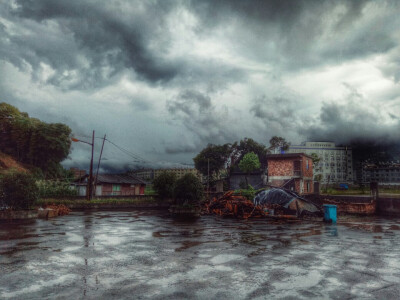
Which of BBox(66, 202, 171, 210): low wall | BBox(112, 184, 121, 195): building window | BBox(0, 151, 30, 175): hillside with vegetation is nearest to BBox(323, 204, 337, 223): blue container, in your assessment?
BBox(66, 202, 171, 210): low wall

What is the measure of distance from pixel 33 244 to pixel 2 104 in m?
49.8

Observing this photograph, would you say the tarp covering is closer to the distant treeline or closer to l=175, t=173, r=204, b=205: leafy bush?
l=175, t=173, r=204, b=205: leafy bush

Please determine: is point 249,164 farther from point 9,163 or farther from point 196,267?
point 196,267

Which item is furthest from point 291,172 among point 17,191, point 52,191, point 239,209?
point 17,191

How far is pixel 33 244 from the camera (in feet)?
30.4

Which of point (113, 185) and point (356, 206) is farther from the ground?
point (113, 185)

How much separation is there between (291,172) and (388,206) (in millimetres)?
15301

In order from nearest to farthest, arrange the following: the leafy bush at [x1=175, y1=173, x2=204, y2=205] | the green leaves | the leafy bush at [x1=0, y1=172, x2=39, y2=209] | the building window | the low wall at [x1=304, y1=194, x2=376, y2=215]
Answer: the leafy bush at [x1=0, y1=172, x2=39, y2=209], the leafy bush at [x1=175, y1=173, x2=204, y2=205], the low wall at [x1=304, y1=194, x2=376, y2=215], the building window, the green leaves

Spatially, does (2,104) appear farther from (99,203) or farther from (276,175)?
(276,175)

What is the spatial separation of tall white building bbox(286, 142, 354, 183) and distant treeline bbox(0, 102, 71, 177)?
98177mm

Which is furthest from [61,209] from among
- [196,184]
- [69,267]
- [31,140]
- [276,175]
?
[31,140]

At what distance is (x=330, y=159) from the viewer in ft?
420

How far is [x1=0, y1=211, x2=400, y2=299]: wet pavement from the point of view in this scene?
5.14 m

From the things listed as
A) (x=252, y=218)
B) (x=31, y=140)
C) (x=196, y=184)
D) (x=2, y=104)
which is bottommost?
(x=252, y=218)
